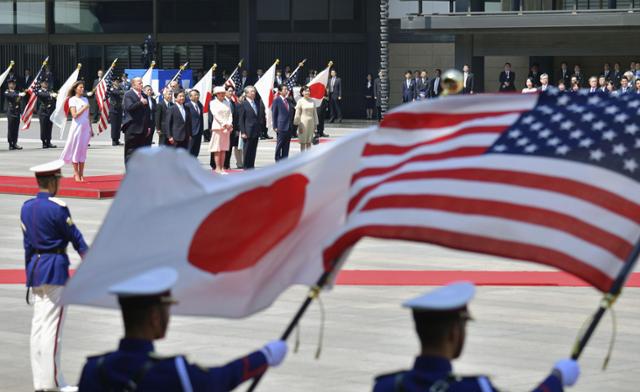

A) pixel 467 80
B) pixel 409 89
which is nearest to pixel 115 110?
pixel 467 80

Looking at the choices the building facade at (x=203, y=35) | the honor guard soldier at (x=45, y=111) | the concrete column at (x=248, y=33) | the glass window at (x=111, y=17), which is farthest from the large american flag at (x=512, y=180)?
the glass window at (x=111, y=17)

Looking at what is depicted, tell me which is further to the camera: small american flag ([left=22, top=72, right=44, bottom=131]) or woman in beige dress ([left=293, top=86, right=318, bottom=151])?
small american flag ([left=22, top=72, right=44, bottom=131])

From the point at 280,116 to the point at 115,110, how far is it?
36.8 feet

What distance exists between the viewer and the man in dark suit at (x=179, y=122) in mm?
29953

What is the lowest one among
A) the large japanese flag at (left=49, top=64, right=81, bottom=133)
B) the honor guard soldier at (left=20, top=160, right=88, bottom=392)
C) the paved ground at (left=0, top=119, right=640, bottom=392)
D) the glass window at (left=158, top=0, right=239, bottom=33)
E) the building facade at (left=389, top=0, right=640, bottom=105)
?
the paved ground at (left=0, top=119, right=640, bottom=392)

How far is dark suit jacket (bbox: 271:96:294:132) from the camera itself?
33562mm

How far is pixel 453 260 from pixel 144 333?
13219 millimetres

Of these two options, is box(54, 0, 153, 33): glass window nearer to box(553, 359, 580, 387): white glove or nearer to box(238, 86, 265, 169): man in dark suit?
box(238, 86, 265, 169): man in dark suit

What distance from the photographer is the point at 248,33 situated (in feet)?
188

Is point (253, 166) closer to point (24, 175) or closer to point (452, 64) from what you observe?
point (24, 175)

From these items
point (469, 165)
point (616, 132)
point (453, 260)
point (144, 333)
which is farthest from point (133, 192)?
point (453, 260)

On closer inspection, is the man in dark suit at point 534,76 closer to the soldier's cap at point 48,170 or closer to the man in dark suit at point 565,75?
the man in dark suit at point 565,75

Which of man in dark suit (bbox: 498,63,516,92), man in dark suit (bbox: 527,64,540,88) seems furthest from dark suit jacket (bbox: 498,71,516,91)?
man in dark suit (bbox: 527,64,540,88)

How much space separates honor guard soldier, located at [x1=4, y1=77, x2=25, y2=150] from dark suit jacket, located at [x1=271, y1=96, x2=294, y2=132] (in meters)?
8.76
